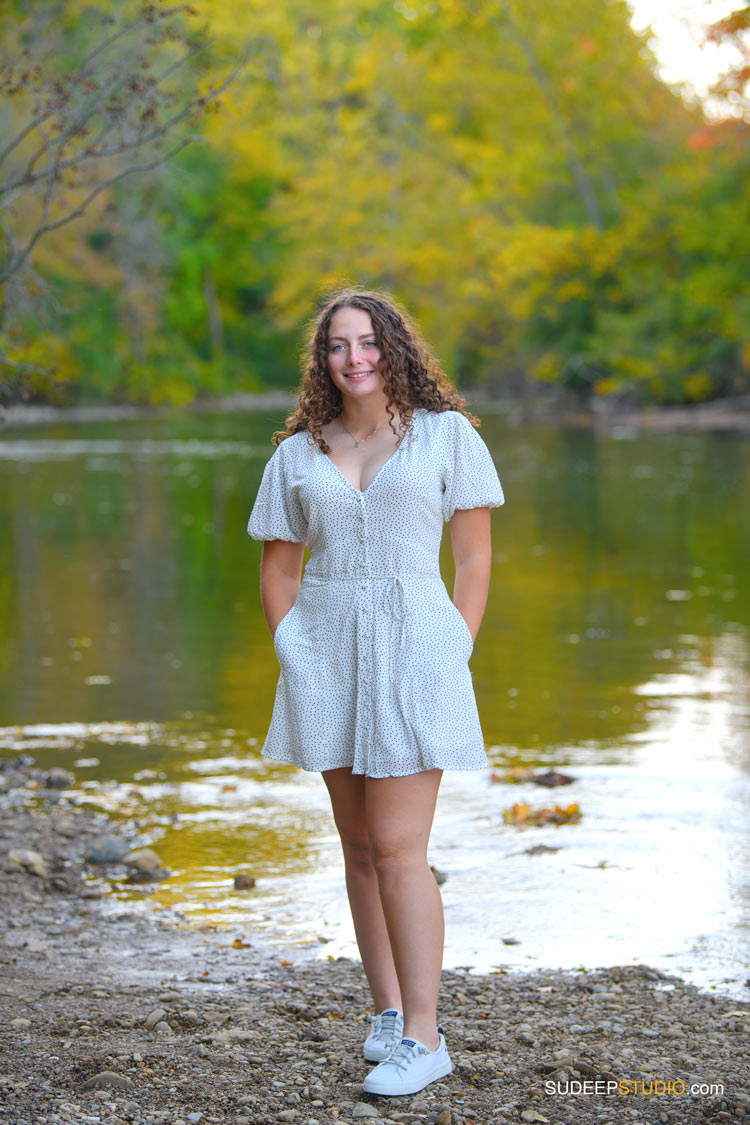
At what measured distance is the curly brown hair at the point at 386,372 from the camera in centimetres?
364

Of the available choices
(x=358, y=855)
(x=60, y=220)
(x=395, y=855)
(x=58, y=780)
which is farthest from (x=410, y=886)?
(x=60, y=220)

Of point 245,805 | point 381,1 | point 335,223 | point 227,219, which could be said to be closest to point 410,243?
point 335,223

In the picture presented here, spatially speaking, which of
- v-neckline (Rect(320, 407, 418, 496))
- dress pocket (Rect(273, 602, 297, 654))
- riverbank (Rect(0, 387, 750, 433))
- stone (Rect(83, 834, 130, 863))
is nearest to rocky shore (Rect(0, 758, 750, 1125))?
stone (Rect(83, 834, 130, 863))

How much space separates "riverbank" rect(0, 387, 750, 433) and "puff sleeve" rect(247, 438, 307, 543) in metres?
24.9

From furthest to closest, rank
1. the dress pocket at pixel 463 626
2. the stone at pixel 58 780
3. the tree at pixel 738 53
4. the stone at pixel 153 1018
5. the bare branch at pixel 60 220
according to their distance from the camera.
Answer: the tree at pixel 738 53, the stone at pixel 58 780, the bare branch at pixel 60 220, the stone at pixel 153 1018, the dress pocket at pixel 463 626

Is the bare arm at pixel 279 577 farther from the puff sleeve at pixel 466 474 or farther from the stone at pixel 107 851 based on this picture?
the stone at pixel 107 851

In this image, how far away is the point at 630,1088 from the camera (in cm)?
343

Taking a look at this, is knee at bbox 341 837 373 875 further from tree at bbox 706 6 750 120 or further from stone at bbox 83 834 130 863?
tree at bbox 706 6 750 120

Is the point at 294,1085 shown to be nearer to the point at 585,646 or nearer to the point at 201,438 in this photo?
the point at 585,646

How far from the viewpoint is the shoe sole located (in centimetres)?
340

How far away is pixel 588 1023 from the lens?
3.89m

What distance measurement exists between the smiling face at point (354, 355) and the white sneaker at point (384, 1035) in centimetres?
147

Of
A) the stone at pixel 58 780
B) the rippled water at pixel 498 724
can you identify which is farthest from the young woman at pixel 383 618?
the stone at pixel 58 780

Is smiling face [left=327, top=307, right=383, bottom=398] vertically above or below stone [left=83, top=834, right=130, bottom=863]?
above
